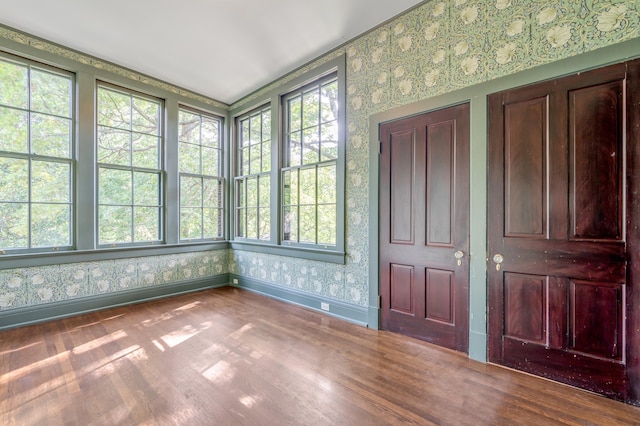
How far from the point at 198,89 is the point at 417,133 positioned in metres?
3.59

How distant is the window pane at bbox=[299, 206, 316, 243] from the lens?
3.83 metres

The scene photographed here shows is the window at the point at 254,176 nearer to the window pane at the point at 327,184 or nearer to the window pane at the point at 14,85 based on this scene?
the window pane at the point at 327,184

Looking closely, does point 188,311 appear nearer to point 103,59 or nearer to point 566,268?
point 103,59

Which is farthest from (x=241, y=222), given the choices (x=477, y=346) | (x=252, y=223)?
(x=477, y=346)

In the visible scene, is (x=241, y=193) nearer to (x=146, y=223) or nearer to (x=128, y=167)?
(x=146, y=223)

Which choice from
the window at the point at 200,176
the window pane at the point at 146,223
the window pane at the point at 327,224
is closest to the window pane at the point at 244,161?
the window at the point at 200,176

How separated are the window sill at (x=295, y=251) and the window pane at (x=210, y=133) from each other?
1794 millimetres

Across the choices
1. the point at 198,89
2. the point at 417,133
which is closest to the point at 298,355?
the point at 417,133

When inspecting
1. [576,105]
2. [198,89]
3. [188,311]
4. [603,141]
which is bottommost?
[188,311]

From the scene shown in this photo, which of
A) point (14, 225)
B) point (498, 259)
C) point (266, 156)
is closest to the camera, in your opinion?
point (498, 259)

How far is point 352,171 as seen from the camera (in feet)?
11.0

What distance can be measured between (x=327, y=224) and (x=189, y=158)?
105 inches

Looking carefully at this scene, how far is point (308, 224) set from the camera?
390 centimetres

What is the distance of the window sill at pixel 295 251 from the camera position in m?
3.47
